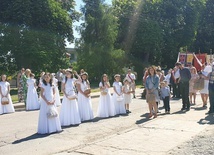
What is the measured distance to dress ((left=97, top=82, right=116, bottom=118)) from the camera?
1210 centimetres

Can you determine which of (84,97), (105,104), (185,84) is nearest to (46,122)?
(84,97)

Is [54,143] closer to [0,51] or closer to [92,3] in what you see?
[0,51]

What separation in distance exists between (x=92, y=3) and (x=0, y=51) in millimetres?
14506

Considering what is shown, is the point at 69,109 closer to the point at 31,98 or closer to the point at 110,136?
the point at 110,136

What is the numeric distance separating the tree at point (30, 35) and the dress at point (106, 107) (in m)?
19.8

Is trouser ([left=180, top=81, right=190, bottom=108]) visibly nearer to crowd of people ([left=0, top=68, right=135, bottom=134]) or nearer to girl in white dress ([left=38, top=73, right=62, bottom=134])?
crowd of people ([left=0, top=68, right=135, bottom=134])

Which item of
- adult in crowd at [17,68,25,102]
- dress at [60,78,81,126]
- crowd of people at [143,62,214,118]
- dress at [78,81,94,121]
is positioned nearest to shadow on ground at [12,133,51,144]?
dress at [60,78,81,126]

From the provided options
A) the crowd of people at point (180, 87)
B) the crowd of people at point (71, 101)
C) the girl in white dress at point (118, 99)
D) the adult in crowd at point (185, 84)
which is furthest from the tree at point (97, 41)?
the adult in crowd at point (185, 84)

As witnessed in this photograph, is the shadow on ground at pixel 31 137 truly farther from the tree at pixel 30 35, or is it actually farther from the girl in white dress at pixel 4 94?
the tree at pixel 30 35

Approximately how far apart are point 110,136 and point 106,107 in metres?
3.72

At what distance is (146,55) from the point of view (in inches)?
1885

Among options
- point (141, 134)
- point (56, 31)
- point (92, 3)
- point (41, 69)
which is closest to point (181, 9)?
point (92, 3)

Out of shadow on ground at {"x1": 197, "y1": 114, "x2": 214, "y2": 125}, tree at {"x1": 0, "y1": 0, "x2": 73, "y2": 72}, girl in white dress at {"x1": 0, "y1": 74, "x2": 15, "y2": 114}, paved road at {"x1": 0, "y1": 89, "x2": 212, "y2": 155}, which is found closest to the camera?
paved road at {"x1": 0, "y1": 89, "x2": 212, "y2": 155}

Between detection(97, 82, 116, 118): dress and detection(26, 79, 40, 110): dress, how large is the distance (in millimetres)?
A: 4835
